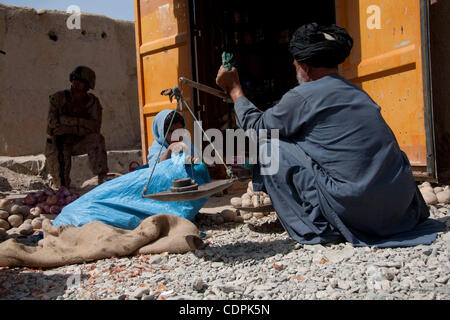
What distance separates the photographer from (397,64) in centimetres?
381

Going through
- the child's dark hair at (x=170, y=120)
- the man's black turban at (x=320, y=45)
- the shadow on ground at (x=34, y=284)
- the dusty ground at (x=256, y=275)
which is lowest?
the shadow on ground at (x=34, y=284)

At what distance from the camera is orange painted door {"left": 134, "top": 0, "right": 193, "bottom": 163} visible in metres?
5.34

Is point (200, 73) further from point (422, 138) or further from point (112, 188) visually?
point (422, 138)

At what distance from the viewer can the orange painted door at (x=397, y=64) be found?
362cm

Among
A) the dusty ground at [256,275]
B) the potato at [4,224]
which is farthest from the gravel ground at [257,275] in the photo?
the potato at [4,224]

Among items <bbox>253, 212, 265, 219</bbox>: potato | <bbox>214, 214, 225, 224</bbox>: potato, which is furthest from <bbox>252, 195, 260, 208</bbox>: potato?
<bbox>214, 214, 225, 224</bbox>: potato

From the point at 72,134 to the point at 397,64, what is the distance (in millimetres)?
4801

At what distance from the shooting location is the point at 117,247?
2.57 metres

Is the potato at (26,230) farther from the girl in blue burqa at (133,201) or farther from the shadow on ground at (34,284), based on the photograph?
the shadow on ground at (34,284)

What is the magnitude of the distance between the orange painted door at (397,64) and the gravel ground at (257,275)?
1.27 metres

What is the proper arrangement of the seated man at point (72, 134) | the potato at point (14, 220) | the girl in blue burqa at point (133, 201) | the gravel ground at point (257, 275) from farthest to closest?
the seated man at point (72, 134)
the potato at point (14, 220)
the girl in blue burqa at point (133, 201)
the gravel ground at point (257, 275)

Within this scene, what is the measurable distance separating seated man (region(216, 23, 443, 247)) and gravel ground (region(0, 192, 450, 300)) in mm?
140

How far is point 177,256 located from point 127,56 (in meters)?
11.6

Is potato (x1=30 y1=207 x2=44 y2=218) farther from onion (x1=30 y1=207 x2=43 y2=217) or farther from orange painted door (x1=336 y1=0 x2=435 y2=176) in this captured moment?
orange painted door (x1=336 y1=0 x2=435 y2=176)
